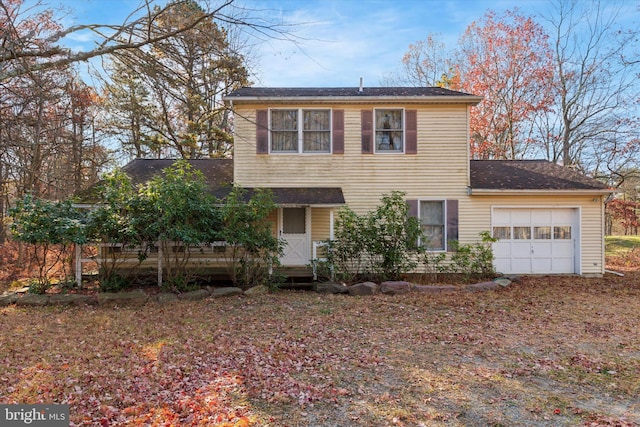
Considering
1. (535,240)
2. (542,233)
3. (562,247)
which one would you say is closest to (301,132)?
(535,240)

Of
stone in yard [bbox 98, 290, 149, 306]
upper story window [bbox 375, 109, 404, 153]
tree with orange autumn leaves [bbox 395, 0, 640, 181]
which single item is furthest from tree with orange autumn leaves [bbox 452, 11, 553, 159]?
stone in yard [bbox 98, 290, 149, 306]

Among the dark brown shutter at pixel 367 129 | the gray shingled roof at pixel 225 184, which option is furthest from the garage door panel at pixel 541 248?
the gray shingled roof at pixel 225 184

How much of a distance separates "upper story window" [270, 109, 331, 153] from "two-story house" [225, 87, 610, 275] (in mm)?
31

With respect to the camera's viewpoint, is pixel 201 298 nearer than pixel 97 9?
No

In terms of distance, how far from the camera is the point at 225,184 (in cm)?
1028

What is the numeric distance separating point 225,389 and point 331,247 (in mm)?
6442

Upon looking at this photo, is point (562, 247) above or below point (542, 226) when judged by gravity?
below

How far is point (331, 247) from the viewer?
33.6 ft

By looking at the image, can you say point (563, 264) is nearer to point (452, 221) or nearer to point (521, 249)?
point (521, 249)

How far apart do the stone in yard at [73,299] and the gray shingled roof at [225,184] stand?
396 cm

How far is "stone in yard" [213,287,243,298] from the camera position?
352 inches

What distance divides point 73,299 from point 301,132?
733 centimetres

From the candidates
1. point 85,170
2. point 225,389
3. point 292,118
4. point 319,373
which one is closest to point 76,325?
point 225,389

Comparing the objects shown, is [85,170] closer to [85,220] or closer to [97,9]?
[85,220]
